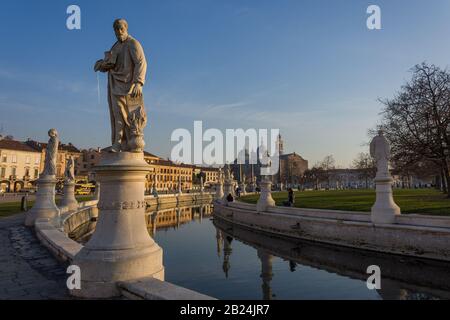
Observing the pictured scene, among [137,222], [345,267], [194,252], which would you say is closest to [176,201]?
[194,252]

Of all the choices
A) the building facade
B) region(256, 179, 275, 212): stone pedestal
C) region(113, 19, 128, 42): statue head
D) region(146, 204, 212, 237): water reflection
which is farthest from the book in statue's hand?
the building facade

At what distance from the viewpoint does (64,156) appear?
7825 centimetres

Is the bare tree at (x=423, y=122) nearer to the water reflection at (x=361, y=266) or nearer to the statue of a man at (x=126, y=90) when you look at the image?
the water reflection at (x=361, y=266)

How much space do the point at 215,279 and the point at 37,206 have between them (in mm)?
8822

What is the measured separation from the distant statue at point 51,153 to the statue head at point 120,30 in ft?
32.4

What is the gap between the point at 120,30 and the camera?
5582 millimetres

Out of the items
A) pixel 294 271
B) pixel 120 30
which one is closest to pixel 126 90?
pixel 120 30

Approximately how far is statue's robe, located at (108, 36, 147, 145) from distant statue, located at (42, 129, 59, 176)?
990cm

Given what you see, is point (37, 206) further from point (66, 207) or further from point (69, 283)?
point (69, 283)

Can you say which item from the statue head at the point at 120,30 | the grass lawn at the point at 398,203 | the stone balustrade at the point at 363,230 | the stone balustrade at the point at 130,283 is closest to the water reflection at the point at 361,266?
the stone balustrade at the point at 363,230

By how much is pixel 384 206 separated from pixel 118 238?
38.0ft

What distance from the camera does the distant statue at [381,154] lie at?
1371 centimetres

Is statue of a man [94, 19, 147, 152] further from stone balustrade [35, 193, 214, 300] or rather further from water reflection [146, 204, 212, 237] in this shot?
water reflection [146, 204, 212, 237]

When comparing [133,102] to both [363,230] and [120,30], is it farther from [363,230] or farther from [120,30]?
[363,230]
